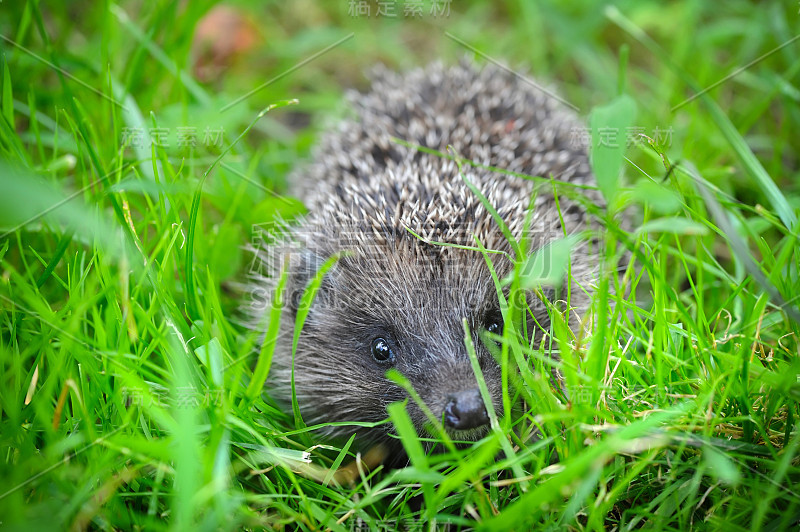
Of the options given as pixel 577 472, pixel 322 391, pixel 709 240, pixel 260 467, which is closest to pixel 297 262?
pixel 322 391

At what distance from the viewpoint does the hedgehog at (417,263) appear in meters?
2.71

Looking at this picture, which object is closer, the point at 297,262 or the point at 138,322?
the point at 138,322

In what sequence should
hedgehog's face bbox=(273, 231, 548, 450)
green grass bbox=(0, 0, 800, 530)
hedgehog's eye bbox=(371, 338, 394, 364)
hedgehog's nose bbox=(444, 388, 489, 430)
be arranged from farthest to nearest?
hedgehog's eye bbox=(371, 338, 394, 364), hedgehog's face bbox=(273, 231, 548, 450), hedgehog's nose bbox=(444, 388, 489, 430), green grass bbox=(0, 0, 800, 530)

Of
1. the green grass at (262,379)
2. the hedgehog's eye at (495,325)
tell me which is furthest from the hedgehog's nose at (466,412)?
the hedgehog's eye at (495,325)

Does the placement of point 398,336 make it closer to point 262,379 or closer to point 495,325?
point 495,325

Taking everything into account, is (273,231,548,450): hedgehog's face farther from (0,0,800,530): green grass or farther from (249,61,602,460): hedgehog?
(0,0,800,530): green grass

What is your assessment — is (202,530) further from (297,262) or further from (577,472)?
(297,262)

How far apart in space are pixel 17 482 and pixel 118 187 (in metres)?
1.24

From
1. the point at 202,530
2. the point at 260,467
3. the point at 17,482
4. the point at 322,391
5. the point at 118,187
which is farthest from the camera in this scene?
the point at 322,391

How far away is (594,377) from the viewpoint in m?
2.32

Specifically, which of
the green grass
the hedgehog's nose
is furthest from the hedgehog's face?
the green grass

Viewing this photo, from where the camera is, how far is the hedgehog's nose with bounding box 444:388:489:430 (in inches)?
95.0

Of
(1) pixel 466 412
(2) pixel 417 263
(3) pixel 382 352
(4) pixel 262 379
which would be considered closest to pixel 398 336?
(3) pixel 382 352

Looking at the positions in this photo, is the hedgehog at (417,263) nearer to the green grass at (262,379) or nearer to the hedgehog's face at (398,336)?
the hedgehog's face at (398,336)
